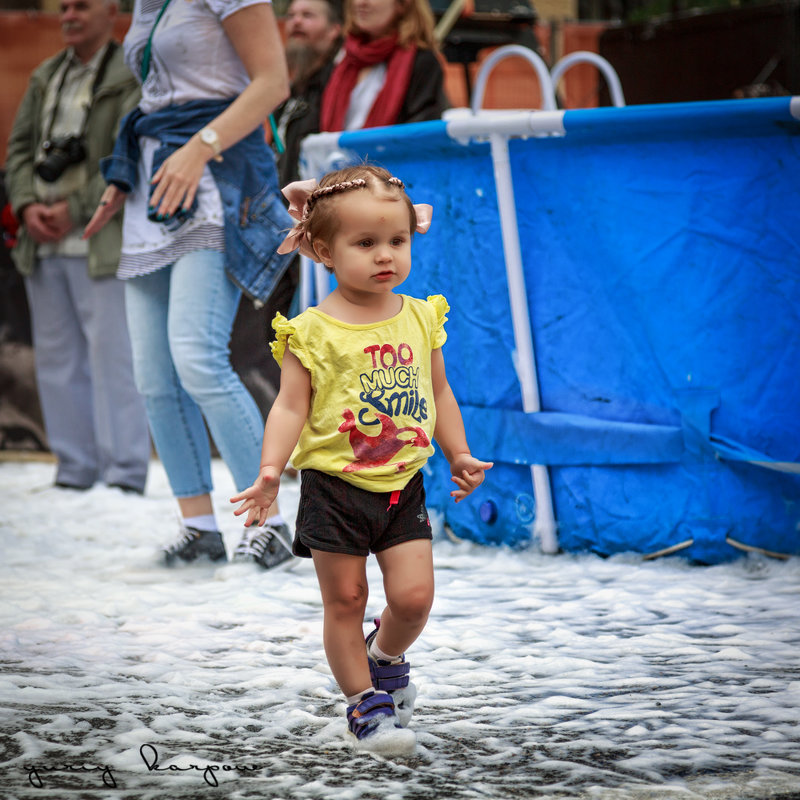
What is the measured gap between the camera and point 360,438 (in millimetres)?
2234

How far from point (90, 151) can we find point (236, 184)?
1.75 meters

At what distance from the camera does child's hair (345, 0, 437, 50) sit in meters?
4.87

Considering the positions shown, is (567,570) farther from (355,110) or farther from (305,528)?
(355,110)

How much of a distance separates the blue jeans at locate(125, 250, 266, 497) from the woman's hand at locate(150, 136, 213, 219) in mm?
167

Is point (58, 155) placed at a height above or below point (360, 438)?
above

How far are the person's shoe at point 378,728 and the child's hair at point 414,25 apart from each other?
3336 mm

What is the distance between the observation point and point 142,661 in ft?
8.91

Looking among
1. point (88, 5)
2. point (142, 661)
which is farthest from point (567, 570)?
point (88, 5)

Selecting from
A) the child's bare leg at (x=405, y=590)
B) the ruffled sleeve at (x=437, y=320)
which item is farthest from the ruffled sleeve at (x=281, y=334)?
the child's bare leg at (x=405, y=590)

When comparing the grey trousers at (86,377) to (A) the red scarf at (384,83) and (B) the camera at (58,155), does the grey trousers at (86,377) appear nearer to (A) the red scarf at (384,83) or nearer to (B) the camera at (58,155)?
(B) the camera at (58,155)

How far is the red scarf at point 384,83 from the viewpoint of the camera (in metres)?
4.80

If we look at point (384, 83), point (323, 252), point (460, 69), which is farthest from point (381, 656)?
point (460, 69)

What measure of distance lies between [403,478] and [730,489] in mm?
1537

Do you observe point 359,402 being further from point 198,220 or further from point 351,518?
point 198,220
